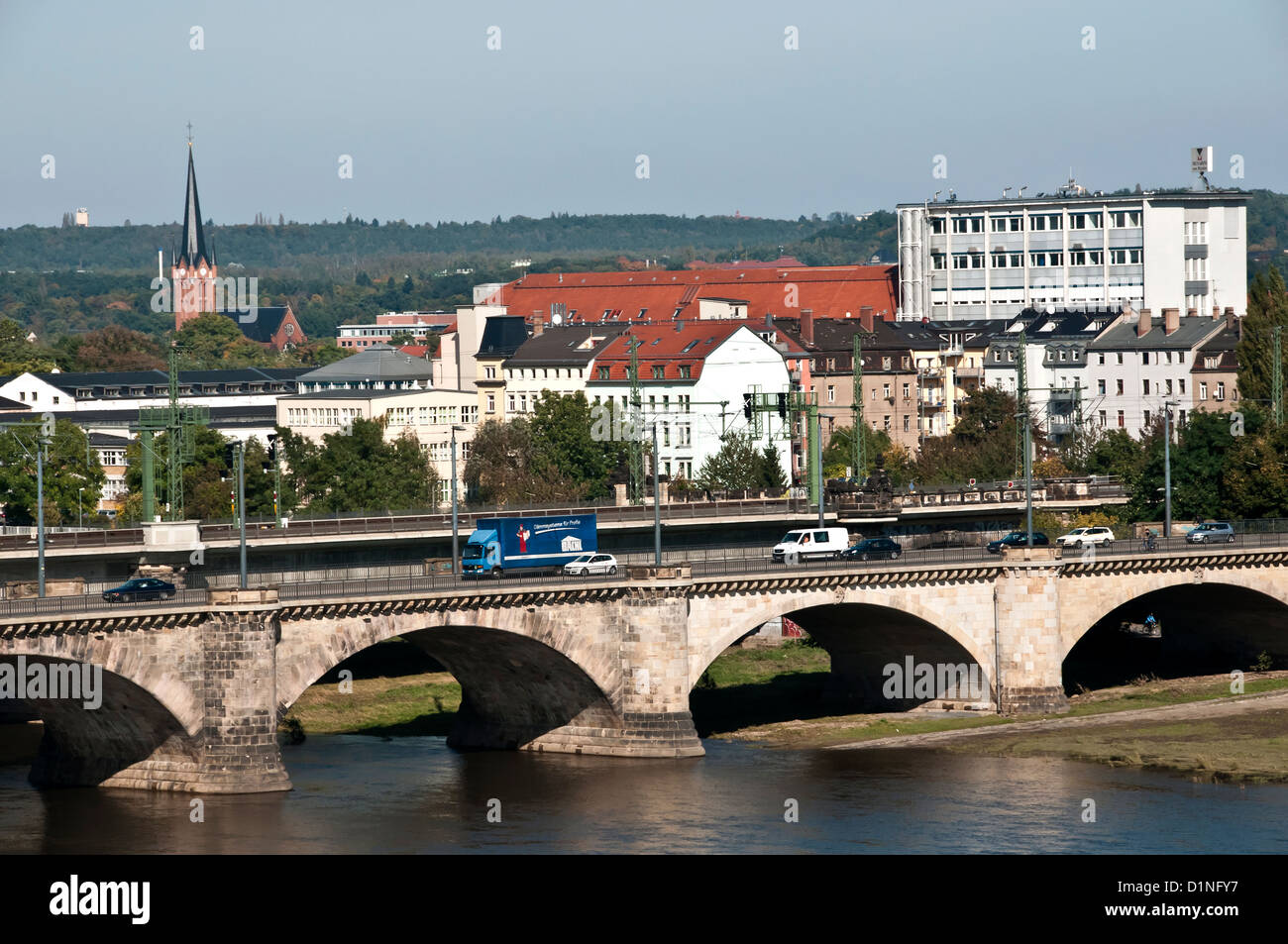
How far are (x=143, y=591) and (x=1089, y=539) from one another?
44608 mm

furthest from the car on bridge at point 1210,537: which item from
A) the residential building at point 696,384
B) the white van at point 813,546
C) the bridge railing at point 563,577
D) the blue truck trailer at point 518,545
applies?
the residential building at point 696,384

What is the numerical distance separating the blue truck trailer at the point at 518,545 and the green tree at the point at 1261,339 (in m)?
62.6

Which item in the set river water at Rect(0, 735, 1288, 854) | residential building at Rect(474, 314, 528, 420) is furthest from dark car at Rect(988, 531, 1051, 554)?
residential building at Rect(474, 314, 528, 420)

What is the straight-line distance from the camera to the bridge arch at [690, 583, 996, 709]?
84.8 meters

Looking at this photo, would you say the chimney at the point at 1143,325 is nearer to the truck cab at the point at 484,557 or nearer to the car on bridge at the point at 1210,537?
the car on bridge at the point at 1210,537

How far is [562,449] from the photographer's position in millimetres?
148375

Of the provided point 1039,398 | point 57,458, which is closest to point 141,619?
point 57,458

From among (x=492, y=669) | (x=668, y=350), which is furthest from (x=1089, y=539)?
(x=668, y=350)

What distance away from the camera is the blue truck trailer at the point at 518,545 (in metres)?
88.6

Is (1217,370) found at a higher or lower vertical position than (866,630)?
higher

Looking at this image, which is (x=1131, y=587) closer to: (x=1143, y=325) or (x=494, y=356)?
(x=1143, y=325)

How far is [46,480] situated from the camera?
12838 centimetres
